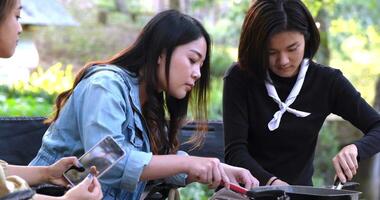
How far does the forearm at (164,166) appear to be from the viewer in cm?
287

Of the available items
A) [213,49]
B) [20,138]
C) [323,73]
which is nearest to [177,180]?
[323,73]

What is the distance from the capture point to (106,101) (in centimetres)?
290

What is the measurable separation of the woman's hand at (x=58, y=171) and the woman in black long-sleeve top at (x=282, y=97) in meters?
0.86

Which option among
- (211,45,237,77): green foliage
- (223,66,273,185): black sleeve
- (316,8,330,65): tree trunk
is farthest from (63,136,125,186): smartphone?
(211,45,237,77): green foliage

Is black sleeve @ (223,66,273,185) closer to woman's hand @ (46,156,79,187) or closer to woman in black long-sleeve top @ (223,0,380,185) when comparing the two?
woman in black long-sleeve top @ (223,0,380,185)

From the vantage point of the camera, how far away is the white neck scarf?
3.54 m

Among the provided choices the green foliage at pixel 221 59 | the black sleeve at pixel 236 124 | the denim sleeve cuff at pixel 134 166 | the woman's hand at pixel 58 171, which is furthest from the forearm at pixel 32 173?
the green foliage at pixel 221 59

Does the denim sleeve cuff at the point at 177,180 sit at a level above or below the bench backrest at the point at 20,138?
below

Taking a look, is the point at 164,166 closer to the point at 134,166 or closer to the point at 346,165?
the point at 134,166

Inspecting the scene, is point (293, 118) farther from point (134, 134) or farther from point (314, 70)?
point (134, 134)

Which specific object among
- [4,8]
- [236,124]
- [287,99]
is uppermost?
[4,8]

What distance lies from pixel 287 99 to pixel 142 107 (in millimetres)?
762

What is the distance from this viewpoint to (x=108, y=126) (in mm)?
2852

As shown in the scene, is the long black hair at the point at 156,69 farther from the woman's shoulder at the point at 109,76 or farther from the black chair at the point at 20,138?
the black chair at the point at 20,138
